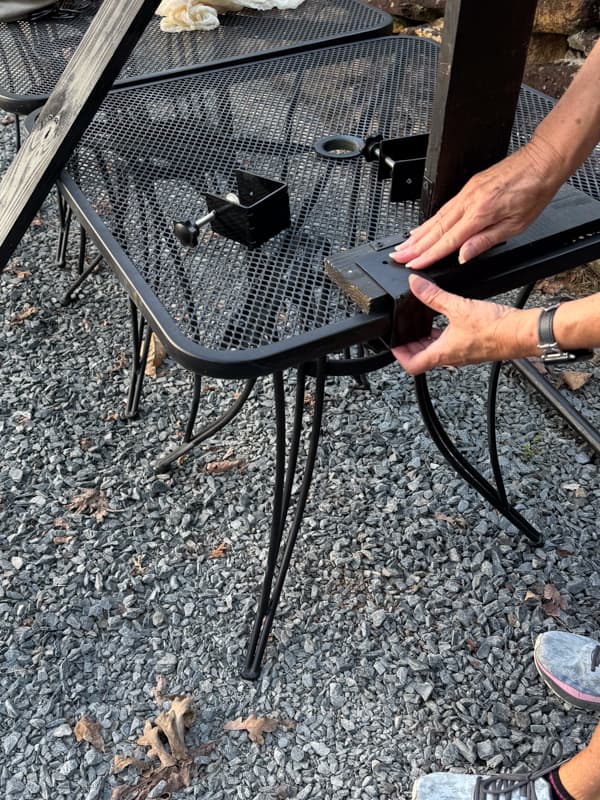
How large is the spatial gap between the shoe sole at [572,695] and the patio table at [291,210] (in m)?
0.44

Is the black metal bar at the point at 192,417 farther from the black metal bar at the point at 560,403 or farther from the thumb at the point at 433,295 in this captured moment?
Answer: the thumb at the point at 433,295

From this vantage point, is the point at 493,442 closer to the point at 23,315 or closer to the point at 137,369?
the point at 137,369

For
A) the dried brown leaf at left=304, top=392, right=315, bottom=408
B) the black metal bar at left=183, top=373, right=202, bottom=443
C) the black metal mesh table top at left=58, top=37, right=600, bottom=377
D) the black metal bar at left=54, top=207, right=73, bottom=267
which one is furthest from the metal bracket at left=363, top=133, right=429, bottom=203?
the black metal bar at left=54, top=207, right=73, bottom=267

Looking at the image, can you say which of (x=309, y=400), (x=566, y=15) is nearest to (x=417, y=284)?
(x=309, y=400)

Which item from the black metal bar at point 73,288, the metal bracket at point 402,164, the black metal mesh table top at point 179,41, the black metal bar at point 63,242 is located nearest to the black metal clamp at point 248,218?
the metal bracket at point 402,164

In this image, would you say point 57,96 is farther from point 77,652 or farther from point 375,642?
point 375,642

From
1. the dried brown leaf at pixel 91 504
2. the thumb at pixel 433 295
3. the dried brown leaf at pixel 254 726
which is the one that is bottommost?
the dried brown leaf at pixel 254 726

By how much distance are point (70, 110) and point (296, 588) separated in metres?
1.32

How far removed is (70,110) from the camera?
1.51m

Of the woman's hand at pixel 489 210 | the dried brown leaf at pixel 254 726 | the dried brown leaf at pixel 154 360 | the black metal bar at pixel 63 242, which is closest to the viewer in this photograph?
the woman's hand at pixel 489 210

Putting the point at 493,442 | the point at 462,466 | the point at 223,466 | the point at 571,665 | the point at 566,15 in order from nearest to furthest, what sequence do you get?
the point at 571,665, the point at 462,466, the point at 493,442, the point at 223,466, the point at 566,15

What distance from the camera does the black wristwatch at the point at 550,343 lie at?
1140 millimetres

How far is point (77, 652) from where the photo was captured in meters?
1.84

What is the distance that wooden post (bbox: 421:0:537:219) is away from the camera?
1.07m
